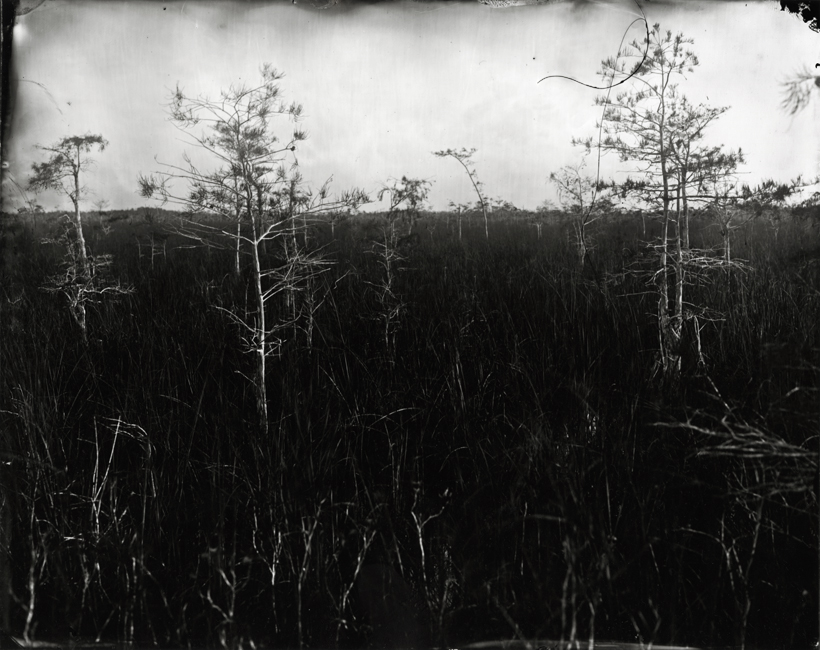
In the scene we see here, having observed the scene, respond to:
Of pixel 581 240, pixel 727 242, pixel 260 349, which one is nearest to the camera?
pixel 260 349

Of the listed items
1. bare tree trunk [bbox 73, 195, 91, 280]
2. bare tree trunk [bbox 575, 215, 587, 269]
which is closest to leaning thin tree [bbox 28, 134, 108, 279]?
A: bare tree trunk [bbox 73, 195, 91, 280]

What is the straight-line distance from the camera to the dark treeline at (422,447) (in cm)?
188

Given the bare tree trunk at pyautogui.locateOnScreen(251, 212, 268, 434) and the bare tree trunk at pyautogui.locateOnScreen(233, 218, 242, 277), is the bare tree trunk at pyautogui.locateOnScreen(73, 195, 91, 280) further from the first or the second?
the bare tree trunk at pyautogui.locateOnScreen(251, 212, 268, 434)

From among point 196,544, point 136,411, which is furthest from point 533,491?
point 136,411

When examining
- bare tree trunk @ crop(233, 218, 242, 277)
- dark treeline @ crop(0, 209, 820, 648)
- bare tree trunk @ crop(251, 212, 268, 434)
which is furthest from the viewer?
bare tree trunk @ crop(233, 218, 242, 277)

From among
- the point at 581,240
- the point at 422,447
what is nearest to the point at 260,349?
the point at 422,447

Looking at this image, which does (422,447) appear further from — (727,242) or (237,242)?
(727,242)

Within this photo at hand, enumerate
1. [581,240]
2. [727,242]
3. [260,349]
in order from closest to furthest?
[260,349]
[727,242]
[581,240]

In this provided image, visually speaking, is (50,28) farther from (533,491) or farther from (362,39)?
(533,491)

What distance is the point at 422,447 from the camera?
2352 mm

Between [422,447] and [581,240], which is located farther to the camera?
[581,240]

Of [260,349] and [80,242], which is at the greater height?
[80,242]

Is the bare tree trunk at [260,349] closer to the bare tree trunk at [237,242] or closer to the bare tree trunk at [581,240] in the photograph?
the bare tree trunk at [237,242]

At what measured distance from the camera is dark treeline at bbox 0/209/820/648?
1885mm
